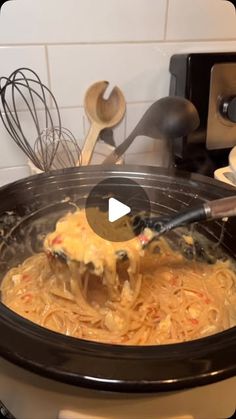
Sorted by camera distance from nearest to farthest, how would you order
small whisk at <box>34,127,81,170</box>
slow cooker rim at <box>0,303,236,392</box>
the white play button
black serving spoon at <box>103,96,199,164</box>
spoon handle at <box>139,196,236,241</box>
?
slow cooker rim at <box>0,303,236,392</box>
spoon handle at <box>139,196,236,241</box>
the white play button
black serving spoon at <box>103,96,199,164</box>
small whisk at <box>34,127,81,170</box>

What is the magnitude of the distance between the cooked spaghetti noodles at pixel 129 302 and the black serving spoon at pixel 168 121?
0.28m

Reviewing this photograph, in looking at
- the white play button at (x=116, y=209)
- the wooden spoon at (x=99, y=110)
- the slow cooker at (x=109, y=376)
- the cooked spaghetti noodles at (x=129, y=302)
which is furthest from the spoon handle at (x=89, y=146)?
the slow cooker at (x=109, y=376)

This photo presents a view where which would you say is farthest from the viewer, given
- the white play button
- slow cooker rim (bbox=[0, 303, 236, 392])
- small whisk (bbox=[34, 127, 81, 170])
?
small whisk (bbox=[34, 127, 81, 170])

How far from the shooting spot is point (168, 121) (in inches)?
33.5

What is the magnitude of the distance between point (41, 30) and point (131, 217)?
477 millimetres

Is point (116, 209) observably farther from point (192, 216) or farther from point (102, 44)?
point (102, 44)

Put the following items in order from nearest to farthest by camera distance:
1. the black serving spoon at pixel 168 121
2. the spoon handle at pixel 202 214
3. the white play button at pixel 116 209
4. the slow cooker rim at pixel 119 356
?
the slow cooker rim at pixel 119 356, the spoon handle at pixel 202 214, the white play button at pixel 116 209, the black serving spoon at pixel 168 121

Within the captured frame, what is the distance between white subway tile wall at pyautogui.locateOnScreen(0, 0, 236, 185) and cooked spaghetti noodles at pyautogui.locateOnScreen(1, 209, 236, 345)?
39cm

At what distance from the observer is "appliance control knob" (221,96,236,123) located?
970 millimetres

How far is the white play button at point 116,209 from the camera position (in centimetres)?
71

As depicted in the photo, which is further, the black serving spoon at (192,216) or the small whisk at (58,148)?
the small whisk at (58,148)

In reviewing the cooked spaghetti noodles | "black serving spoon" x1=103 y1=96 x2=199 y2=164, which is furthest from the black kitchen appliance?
the cooked spaghetti noodles

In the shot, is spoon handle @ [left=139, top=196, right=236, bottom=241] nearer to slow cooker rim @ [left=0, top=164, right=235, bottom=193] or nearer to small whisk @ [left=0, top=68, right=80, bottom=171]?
slow cooker rim @ [left=0, top=164, right=235, bottom=193]

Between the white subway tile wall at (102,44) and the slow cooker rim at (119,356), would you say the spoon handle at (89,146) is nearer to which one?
the white subway tile wall at (102,44)
